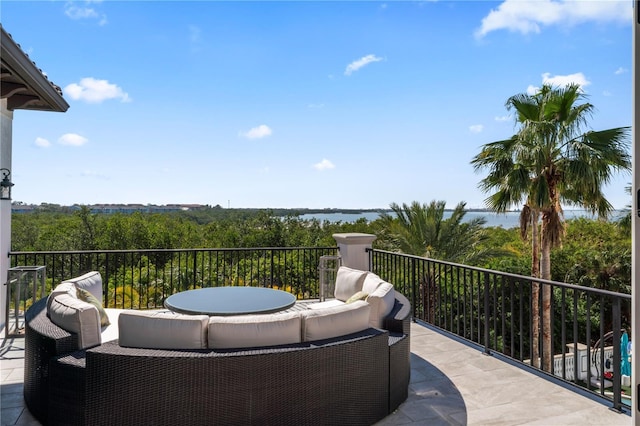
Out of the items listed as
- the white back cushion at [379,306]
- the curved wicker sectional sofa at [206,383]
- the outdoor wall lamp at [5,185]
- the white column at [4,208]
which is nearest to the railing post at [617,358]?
the white back cushion at [379,306]

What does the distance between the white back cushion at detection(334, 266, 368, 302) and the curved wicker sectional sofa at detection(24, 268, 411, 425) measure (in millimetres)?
1563

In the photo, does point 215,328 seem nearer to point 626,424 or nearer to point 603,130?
point 626,424

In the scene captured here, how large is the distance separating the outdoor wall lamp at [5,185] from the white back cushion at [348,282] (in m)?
4.25

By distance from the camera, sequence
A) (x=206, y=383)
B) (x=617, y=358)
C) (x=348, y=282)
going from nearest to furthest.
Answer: (x=206, y=383) → (x=617, y=358) → (x=348, y=282)

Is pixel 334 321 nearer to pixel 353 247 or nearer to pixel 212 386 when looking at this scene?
pixel 212 386

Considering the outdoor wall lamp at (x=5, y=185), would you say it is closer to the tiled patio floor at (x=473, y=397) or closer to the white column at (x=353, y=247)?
the tiled patio floor at (x=473, y=397)

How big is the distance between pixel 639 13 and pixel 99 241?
85.3ft

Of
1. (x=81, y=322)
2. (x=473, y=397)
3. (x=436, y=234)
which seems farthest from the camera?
(x=436, y=234)

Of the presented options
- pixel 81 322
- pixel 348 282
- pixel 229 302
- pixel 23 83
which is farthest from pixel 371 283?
pixel 23 83

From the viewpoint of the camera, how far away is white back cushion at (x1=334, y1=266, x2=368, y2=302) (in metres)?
4.37

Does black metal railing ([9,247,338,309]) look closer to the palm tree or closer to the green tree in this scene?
the green tree

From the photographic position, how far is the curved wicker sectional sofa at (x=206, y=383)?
2344 mm

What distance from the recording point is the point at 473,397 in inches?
127

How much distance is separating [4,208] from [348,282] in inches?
174
